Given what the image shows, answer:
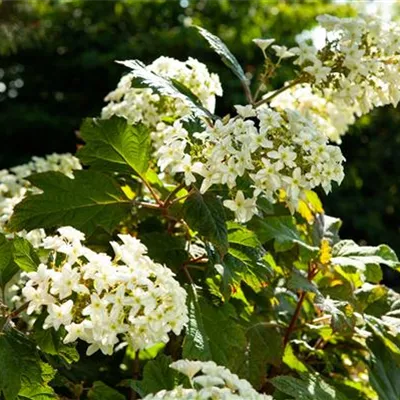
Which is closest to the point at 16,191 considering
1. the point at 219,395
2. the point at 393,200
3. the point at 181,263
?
the point at 181,263

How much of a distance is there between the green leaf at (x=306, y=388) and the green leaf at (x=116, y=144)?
0.61m

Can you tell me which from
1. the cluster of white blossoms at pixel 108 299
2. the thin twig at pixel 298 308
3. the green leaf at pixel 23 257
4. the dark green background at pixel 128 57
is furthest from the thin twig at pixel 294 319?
the dark green background at pixel 128 57

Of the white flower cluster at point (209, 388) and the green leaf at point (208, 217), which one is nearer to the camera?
the white flower cluster at point (209, 388)

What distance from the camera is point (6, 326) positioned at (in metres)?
1.76

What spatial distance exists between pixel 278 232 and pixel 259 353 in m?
0.30

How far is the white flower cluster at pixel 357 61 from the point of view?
7.23 feet

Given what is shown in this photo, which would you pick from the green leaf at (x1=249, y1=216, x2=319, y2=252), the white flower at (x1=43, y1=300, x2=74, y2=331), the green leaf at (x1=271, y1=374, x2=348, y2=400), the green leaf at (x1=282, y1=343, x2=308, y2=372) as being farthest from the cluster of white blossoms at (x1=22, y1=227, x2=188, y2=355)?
the green leaf at (x1=282, y1=343, x2=308, y2=372)

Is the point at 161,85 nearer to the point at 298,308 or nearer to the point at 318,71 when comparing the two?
the point at 318,71

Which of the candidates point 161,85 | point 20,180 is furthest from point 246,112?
point 20,180

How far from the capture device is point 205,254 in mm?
2082

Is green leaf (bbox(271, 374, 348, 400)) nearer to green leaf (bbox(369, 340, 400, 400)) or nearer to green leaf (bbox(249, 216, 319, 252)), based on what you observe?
green leaf (bbox(369, 340, 400, 400))

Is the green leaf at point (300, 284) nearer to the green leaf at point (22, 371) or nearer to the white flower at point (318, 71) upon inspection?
→ the white flower at point (318, 71)

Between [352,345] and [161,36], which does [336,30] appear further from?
[161,36]

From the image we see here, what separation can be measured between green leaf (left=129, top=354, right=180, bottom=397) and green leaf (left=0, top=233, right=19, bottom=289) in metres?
0.37
